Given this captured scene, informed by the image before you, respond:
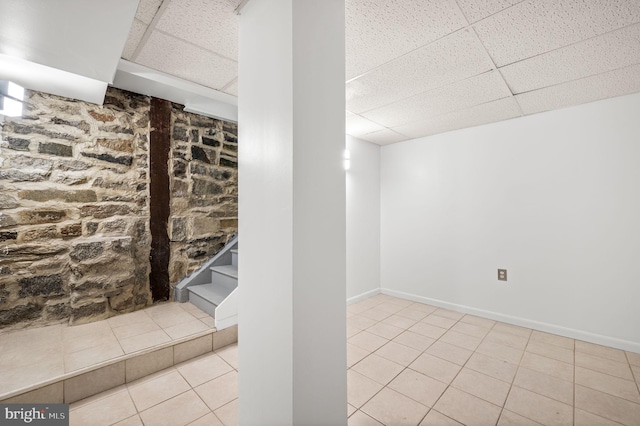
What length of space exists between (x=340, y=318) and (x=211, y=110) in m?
2.63

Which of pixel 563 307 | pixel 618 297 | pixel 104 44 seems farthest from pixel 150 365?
pixel 618 297

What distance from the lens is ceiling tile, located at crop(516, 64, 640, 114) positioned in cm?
194

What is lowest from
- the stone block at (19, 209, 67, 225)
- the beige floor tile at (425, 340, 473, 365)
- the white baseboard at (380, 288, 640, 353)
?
the beige floor tile at (425, 340, 473, 365)

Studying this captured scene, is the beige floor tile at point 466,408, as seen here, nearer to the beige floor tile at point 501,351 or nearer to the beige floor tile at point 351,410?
the beige floor tile at point 351,410

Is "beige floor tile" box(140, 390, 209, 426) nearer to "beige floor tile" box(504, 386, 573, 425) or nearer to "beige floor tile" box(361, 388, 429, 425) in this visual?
"beige floor tile" box(361, 388, 429, 425)

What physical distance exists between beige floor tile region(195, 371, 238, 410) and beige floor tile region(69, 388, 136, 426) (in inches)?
15.1

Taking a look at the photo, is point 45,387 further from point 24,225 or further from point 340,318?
point 340,318

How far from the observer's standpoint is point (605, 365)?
2.05 meters

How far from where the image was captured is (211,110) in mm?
2869

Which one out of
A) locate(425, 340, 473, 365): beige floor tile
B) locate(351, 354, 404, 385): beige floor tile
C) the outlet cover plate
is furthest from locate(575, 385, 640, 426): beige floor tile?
the outlet cover plate

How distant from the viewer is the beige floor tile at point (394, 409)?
1524mm

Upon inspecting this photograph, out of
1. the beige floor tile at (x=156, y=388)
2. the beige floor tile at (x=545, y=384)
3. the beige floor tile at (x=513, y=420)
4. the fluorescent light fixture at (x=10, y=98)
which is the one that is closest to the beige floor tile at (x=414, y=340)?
the beige floor tile at (x=545, y=384)

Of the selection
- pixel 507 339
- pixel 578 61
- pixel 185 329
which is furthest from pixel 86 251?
A: pixel 578 61

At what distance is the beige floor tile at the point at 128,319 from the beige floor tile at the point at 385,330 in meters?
2.12
